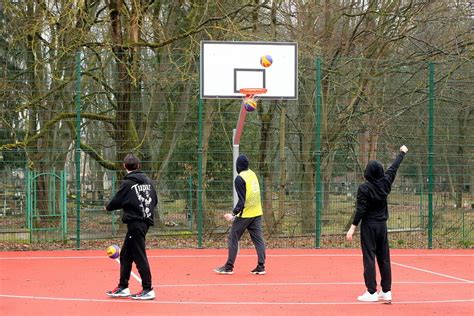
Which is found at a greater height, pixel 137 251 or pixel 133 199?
pixel 133 199

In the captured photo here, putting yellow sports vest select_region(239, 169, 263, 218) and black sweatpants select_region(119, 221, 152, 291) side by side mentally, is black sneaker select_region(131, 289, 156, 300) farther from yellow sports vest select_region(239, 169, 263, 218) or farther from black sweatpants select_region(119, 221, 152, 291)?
yellow sports vest select_region(239, 169, 263, 218)

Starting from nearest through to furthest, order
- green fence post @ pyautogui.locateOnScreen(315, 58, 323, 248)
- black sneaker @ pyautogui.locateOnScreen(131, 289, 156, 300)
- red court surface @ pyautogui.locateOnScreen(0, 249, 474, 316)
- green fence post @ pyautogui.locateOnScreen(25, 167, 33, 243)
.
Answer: red court surface @ pyautogui.locateOnScreen(0, 249, 474, 316) → black sneaker @ pyautogui.locateOnScreen(131, 289, 156, 300) → green fence post @ pyautogui.locateOnScreen(315, 58, 323, 248) → green fence post @ pyautogui.locateOnScreen(25, 167, 33, 243)

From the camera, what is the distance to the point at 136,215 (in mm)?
8148

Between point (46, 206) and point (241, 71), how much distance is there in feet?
22.3

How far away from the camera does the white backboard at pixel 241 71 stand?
13016 mm

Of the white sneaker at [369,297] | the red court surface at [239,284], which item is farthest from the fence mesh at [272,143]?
the white sneaker at [369,297]

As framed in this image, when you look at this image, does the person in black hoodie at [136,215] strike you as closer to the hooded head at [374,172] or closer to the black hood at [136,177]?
the black hood at [136,177]

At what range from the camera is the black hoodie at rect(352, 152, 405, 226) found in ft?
26.4

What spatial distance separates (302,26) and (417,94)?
3.30 meters

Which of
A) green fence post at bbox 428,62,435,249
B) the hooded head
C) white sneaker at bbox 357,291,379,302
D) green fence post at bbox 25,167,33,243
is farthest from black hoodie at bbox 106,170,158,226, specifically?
green fence post at bbox 25,167,33,243

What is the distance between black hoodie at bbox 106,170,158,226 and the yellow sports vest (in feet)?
7.41

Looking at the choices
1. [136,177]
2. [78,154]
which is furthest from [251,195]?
[78,154]

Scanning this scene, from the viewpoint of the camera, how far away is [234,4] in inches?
664

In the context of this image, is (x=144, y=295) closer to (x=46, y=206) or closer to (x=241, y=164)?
(x=241, y=164)
